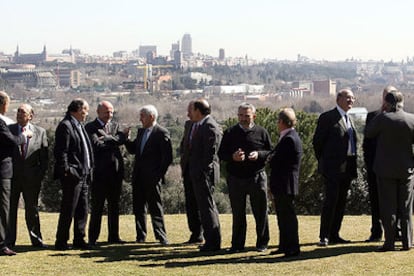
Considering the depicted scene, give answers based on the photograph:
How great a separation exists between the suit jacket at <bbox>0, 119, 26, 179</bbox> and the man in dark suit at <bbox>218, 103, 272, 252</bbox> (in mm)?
2384

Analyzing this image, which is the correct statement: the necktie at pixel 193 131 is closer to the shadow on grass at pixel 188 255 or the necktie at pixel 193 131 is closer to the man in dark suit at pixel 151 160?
the man in dark suit at pixel 151 160

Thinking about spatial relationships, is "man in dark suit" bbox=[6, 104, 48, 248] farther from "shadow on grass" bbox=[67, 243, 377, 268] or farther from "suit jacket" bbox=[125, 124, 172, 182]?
"suit jacket" bbox=[125, 124, 172, 182]

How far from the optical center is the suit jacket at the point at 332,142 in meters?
9.23

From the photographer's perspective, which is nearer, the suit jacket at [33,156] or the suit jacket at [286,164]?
the suit jacket at [286,164]

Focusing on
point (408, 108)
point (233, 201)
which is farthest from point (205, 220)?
point (408, 108)

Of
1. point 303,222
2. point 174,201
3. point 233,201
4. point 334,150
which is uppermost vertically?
point 334,150

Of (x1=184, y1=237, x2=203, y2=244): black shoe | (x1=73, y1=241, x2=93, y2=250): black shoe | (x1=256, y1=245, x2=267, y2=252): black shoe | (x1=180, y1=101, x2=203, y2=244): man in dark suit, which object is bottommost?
(x1=184, y1=237, x2=203, y2=244): black shoe

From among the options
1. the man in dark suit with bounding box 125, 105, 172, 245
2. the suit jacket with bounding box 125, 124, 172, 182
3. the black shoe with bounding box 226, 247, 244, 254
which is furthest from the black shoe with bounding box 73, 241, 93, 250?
the black shoe with bounding box 226, 247, 244, 254

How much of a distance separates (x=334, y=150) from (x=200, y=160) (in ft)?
5.37

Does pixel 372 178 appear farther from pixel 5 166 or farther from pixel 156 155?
pixel 5 166

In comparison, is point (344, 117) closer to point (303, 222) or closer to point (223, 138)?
point (223, 138)

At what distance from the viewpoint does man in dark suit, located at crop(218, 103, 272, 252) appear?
8922mm

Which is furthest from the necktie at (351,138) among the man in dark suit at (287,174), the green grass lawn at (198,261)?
the green grass lawn at (198,261)

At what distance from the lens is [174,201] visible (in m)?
27.8
